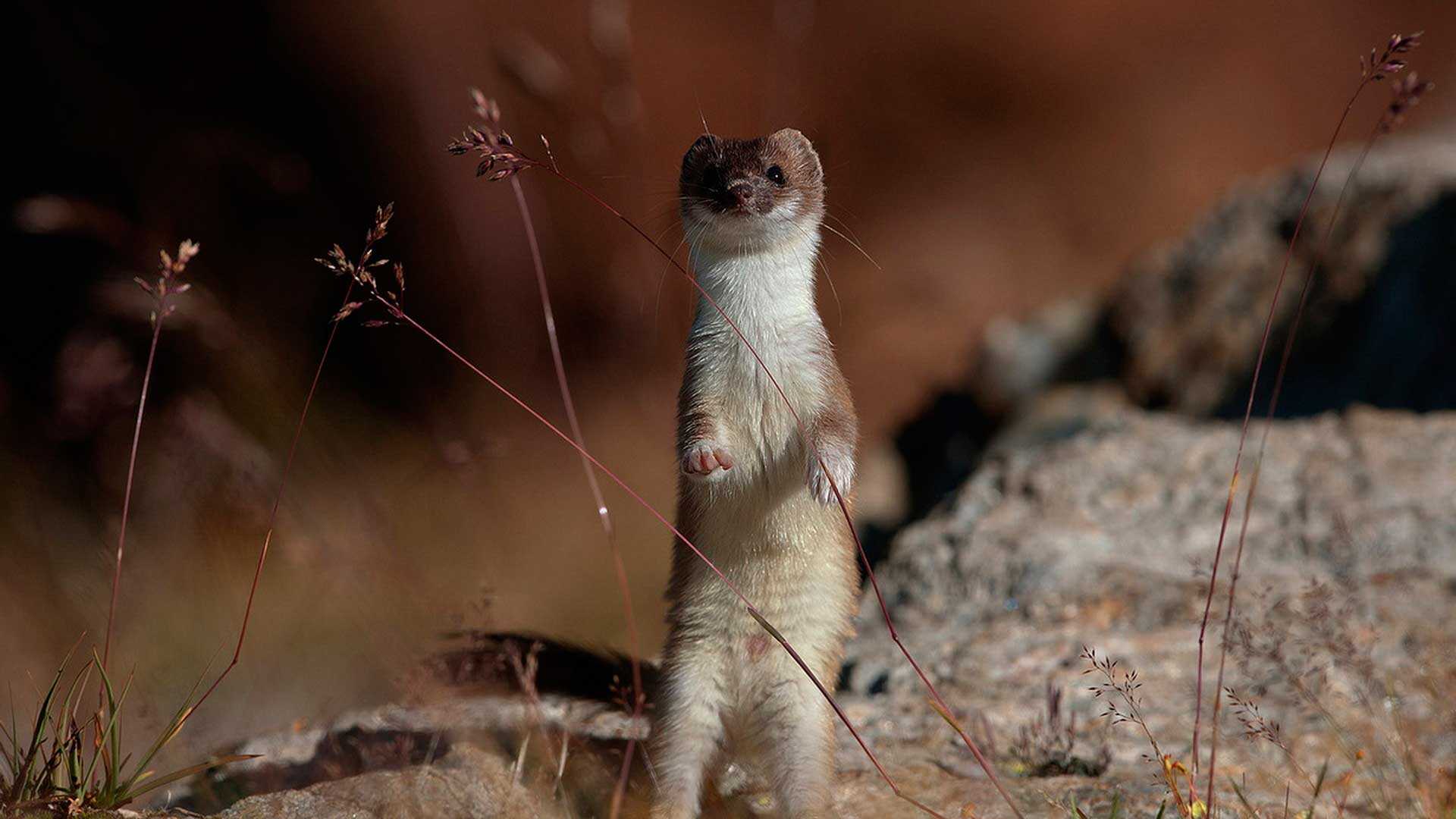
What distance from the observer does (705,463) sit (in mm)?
2512

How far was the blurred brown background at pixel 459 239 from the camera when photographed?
493 cm

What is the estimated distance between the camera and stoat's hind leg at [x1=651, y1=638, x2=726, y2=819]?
2.67 m

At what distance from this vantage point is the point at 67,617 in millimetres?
4730

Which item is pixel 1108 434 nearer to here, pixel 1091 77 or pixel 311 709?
pixel 311 709

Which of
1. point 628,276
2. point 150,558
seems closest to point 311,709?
point 150,558

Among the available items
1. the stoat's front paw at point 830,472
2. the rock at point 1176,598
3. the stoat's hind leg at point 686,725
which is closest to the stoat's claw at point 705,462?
the stoat's front paw at point 830,472

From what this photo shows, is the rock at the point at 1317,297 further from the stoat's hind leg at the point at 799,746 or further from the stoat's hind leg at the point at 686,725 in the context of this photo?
the stoat's hind leg at the point at 686,725

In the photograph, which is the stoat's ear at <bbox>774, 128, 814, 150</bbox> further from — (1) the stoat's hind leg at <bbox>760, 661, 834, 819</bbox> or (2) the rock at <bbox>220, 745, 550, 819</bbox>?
(2) the rock at <bbox>220, 745, 550, 819</bbox>

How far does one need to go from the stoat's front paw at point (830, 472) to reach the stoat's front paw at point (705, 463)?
20 centimetres

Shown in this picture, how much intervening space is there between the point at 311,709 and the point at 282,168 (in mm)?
2756

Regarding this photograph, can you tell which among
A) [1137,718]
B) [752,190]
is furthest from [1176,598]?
[752,190]

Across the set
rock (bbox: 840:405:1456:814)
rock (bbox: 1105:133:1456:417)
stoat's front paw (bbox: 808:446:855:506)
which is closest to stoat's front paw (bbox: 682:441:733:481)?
stoat's front paw (bbox: 808:446:855:506)

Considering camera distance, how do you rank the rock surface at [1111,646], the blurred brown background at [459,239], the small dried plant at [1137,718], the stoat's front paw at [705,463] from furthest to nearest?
the blurred brown background at [459,239]
the rock surface at [1111,646]
the stoat's front paw at [705,463]
the small dried plant at [1137,718]

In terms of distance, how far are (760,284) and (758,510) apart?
22.3 inches
